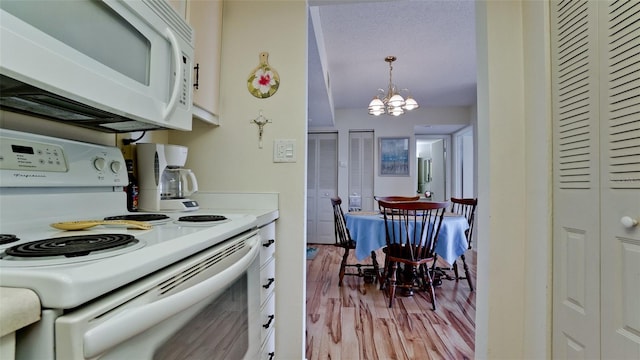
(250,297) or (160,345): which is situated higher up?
(160,345)

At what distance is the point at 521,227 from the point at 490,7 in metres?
1.09

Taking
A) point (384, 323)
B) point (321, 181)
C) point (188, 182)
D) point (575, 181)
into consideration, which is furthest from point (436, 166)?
point (188, 182)

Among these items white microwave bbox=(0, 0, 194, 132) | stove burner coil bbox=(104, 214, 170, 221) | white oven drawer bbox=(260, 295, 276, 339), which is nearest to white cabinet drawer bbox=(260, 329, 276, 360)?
white oven drawer bbox=(260, 295, 276, 339)

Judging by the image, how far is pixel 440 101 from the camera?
4594 millimetres

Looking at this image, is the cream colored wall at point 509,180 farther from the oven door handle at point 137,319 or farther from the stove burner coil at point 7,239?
the stove burner coil at point 7,239

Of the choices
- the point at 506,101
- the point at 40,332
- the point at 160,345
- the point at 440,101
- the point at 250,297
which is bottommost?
the point at 250,297

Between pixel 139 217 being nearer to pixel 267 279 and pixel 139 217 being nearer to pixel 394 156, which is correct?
pixel 267 279

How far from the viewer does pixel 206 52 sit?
1.42 meters

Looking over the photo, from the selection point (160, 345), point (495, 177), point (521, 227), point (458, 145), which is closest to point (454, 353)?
point (521, 227)

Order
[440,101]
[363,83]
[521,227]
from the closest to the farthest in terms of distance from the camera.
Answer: [521,227], [363,83], [440,101]

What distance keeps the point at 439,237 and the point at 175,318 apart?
240 cm

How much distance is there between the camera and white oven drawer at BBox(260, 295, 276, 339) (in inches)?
48.4

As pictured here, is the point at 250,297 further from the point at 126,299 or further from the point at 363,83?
the point at 363,83

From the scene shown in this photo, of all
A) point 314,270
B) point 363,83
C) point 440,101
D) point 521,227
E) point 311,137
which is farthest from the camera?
point 311,137
